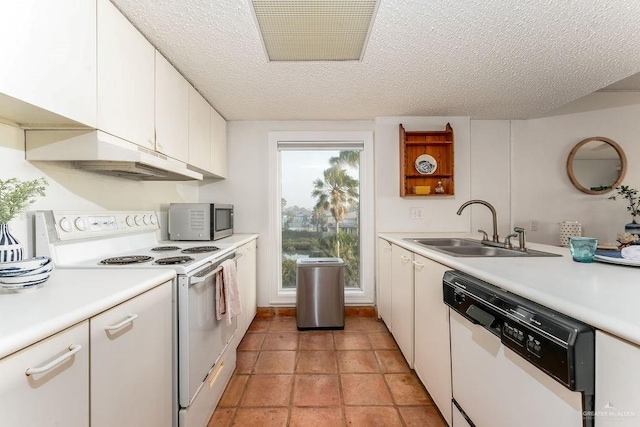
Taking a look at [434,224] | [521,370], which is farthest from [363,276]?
[521,370]

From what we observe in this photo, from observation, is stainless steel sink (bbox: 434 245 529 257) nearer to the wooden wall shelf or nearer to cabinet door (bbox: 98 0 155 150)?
the wooden wall shelf

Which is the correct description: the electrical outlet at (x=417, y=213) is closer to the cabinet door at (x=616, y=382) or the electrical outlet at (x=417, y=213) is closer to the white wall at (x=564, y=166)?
the white wall at (x=564, y=166)

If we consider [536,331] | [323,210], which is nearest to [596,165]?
[323,210]

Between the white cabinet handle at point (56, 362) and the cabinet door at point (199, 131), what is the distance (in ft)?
5.43

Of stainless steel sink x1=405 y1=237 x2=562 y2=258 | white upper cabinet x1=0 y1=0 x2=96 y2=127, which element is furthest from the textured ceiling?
stainless steel sink x1=405 y1=237 x2=562 y2=258

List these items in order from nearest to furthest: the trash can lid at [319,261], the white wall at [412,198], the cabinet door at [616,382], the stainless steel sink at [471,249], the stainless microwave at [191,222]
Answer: the cabinet door at [616,382] < the stainless steel sink at [471,249] < the stainless microwave at [191,222] < the trash can lid at [319,261] < the white wall at [412,198]

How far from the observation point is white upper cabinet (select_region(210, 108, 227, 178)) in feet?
8.66

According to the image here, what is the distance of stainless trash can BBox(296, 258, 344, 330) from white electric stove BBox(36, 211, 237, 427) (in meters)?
0.95

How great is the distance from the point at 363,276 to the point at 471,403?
197cm

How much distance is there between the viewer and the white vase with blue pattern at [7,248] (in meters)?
0.91

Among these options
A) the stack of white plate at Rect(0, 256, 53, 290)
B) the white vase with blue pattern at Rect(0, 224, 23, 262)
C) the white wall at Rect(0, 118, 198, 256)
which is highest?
the white wall at Rect(0, 118, 198, 256)

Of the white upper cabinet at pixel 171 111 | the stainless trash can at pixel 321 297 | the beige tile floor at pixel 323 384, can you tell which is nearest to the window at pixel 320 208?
the stainless trash can at pixel 321 297

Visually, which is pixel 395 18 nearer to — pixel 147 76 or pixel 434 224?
pixel 147 76

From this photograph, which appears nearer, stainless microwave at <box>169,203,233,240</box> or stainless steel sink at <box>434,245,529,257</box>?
stainless steel sink at <box>434,245,529,257</box>
